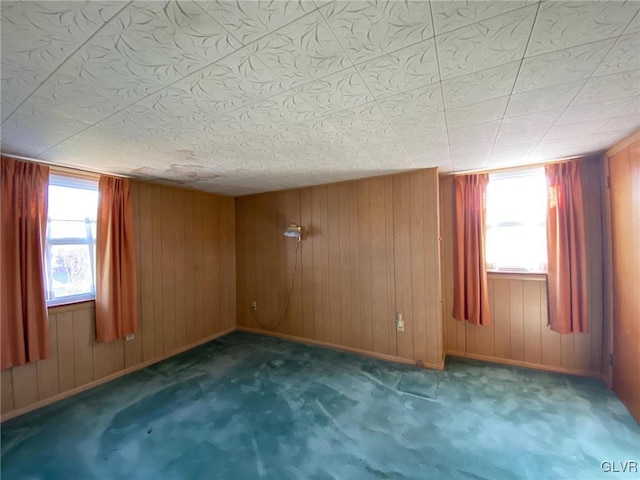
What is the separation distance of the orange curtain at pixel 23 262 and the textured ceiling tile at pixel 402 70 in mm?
2999

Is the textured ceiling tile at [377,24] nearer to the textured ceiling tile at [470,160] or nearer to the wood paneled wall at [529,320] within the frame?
the textured ceiling tile at [470,160]

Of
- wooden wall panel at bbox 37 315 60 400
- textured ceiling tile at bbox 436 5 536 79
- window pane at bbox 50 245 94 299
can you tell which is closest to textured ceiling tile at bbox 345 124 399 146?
textured ceiling tile at bbox 436 5 536 79

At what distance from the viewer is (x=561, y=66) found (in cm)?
122

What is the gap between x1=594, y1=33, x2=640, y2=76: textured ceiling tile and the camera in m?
1.07

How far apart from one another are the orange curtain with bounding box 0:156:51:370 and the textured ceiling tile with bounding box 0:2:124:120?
5.12 ft

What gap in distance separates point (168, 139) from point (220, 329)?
315 centimetres

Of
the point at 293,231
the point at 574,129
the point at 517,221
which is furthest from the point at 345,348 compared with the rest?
the point at 574,129

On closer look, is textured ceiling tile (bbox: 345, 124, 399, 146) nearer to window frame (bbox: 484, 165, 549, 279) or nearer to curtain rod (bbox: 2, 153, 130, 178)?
window frame (bbox: 484, 165, 549, 279)

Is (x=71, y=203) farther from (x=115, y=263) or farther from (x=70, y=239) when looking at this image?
(x=115, y=263)

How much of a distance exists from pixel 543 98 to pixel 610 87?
0.93ft

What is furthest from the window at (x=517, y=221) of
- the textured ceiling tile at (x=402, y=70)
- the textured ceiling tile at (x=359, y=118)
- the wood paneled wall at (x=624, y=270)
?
the textured ceiling tile at (x=402, y=70)

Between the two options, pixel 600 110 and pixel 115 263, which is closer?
pixel 600 110

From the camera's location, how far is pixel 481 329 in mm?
3189

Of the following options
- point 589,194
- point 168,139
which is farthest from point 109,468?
point 589,194
